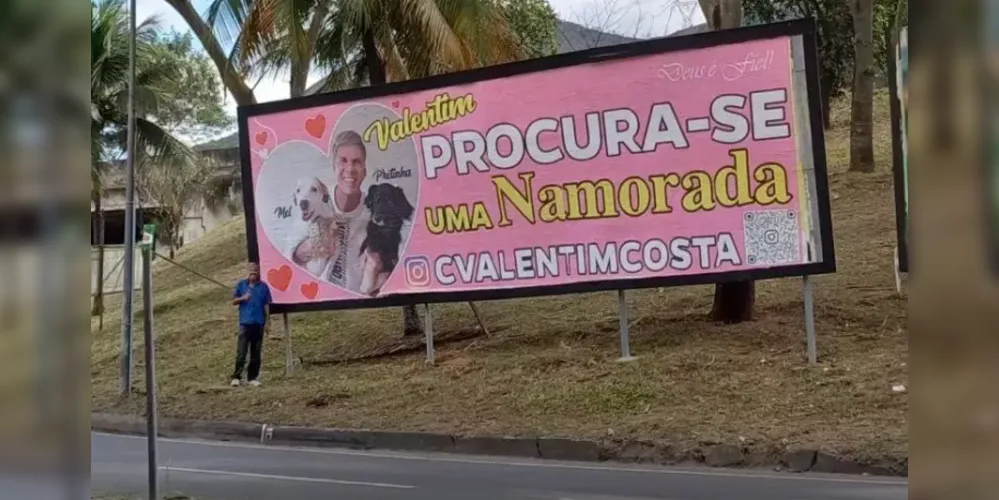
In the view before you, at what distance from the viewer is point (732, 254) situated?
42.0 ft

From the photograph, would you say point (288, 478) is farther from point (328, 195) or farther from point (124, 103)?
point (124, 103)

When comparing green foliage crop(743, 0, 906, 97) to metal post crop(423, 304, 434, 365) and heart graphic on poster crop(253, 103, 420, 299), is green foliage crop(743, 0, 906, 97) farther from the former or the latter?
metal post crop(423, 304, 434, 365)

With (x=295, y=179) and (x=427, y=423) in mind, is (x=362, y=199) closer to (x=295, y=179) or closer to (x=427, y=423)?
(x=295, y=179)

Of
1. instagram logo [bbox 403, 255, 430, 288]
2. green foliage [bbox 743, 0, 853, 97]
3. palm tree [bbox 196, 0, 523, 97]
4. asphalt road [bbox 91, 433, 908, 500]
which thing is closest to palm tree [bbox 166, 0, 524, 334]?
palm tree [bbox 196, 0, 523, 97]

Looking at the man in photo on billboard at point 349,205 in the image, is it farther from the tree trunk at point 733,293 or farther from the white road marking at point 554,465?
the tree trunk at point 733,293

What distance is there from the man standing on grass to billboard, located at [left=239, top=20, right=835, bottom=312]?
2.18 feet

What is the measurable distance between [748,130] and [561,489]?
20.0 feet

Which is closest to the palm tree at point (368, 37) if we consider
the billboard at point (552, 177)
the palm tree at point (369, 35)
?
the palm tree at point (369, 35)

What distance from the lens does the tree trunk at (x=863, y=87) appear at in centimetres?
2056

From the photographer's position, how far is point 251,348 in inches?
599

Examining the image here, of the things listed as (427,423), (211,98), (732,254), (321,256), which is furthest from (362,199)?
(211,98)

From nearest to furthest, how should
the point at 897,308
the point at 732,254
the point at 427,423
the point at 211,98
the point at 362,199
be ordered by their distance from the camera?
the point at 427,423 → the point at 732,254 → the point at 897,308 → the point at 362,199 → the point at 211,98

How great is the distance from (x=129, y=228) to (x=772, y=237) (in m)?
Answer: 8.89

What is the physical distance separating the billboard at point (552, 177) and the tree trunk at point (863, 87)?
9335 millimetres
